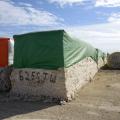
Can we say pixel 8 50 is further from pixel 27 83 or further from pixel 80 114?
pixel 80 114

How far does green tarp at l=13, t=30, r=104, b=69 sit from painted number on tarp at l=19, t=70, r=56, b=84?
0.23m

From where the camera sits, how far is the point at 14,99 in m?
10.9

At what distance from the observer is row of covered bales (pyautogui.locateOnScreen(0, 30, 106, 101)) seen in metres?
10.5

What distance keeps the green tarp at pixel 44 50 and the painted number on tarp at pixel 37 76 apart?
0.76 ft

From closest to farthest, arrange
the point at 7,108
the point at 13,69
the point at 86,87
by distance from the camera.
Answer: the point at 7,108 < the point at 13,69 < the point at 86,87

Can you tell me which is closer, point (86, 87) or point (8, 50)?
point (8, 50)

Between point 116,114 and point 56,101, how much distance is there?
212 cm

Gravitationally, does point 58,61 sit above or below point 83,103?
above

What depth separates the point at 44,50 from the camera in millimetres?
10883

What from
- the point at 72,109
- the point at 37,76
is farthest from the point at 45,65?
the point at 72,109

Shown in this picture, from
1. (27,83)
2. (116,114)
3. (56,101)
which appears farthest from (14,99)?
(116,114)

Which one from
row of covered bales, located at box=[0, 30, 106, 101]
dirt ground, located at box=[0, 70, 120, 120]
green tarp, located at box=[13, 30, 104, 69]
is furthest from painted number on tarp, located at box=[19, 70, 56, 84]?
dirt ground, located at box=[0, 70, 120, 120]

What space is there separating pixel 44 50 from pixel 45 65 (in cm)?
50

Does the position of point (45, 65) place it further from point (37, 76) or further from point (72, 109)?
point (72, 109)
